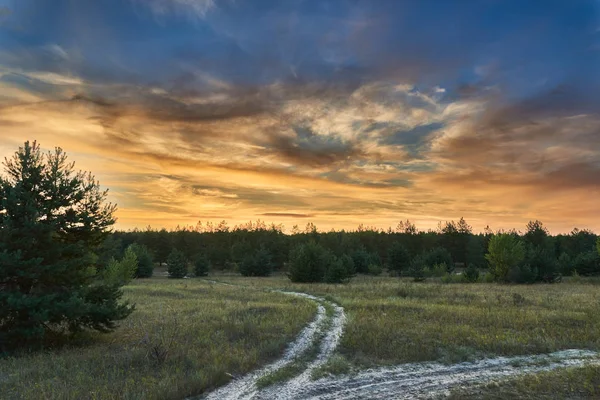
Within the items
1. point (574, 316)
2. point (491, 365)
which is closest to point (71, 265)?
point (491, 365)

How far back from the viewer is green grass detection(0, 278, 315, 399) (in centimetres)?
1116

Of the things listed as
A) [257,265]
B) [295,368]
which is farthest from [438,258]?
[295,368]

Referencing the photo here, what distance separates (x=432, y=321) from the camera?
21.9m

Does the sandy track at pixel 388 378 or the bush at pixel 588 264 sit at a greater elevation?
the bush at pixel 588 264

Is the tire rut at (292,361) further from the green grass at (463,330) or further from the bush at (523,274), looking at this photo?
the bush at (523,274)

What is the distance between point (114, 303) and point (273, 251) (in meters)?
86.4

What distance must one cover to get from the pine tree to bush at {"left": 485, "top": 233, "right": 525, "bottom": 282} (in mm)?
54369

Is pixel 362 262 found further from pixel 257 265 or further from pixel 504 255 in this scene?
pixel 504 255

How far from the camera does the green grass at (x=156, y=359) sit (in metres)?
11.2

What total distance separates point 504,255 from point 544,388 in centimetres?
5059

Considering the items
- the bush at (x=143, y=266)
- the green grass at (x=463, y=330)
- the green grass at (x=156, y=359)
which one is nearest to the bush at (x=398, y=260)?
the bush at (x=143, y=266)

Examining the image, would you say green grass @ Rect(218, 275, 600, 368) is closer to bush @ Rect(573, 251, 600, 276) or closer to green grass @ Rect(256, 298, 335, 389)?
green grass @ Rect(256, 298, 335, 389)

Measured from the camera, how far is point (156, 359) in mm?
13750

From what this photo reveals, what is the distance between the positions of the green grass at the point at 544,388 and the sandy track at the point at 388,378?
54 cm
